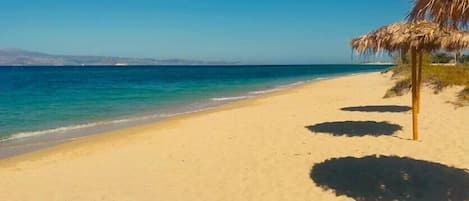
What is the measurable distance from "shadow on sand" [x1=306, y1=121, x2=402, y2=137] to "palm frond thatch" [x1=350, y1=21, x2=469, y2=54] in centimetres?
203

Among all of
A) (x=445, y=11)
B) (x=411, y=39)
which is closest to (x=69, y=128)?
(x=411, y=39)

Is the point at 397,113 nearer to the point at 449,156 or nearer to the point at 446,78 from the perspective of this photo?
the point at 449,156

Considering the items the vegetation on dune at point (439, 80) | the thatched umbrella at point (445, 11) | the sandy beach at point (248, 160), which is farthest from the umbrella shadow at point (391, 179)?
the vegetation on dune at point (439, 80)

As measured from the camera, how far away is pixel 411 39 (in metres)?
7.10

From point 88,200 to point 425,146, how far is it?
5631 mm

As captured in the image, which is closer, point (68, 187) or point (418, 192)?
point (418, 192)

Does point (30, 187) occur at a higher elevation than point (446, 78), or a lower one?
lower

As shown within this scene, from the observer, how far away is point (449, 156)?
7059 millimetres

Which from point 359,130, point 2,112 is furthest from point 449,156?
point 2,112

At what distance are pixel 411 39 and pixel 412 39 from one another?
2 cm

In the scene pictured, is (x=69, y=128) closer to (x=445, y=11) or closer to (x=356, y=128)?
(x=356, y=128)

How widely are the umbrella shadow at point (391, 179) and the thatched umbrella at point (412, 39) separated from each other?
185 centimetres

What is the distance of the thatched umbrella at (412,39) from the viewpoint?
22.4ft

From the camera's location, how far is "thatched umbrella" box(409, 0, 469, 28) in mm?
3803
